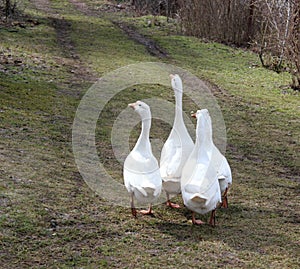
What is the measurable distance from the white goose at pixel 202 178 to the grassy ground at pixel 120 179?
0.99 feet

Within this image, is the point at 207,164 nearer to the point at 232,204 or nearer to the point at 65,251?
the point at 232,204

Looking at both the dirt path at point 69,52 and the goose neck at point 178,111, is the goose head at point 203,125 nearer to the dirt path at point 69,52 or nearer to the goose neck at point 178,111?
the goose neck at point 178,111

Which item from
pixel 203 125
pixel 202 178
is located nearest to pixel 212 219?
pixel 202 178

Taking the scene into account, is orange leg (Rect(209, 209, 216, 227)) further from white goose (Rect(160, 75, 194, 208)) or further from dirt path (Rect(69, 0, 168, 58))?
dirt path (Rect(69, 0, 168, 58))

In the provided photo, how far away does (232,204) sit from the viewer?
232 inches

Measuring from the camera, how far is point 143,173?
5.08 meters

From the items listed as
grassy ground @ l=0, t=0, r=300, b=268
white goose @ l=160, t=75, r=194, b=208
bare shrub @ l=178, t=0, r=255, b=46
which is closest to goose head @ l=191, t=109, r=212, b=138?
white goose @ l=160, t=75, r=194, b=208

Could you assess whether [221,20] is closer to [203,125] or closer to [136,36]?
[136,36]

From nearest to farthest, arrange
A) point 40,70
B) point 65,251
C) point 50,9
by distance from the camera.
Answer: point 65,251 < point 40,70 < point 50,9

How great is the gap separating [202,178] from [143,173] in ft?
1.83

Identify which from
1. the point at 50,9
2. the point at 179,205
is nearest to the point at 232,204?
the point at 179,205

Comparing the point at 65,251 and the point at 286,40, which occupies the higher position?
the point at 286,40

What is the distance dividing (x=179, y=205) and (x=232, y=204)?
23.3 inches

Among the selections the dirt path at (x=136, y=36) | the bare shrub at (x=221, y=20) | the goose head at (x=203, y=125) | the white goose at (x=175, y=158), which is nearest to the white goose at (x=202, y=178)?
the goose head at (x=203, y=125)
